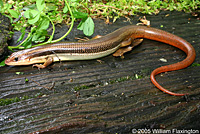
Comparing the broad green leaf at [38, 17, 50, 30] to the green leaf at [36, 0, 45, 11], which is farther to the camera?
the broad green leaf at [38, 17, 50, 30]

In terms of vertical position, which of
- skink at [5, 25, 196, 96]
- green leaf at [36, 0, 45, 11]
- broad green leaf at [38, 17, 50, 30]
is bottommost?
skink at [5, 25, 196, 96]

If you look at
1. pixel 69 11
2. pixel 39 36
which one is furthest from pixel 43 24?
pixel 69 11

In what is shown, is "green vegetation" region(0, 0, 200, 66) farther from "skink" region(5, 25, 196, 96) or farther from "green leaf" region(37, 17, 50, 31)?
"skink" region(5, 25, 196, 96)

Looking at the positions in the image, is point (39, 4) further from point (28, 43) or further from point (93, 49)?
point (93, 49)

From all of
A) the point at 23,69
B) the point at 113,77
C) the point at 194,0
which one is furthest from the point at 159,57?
the point at 194,0

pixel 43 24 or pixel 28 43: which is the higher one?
pixel 43 24

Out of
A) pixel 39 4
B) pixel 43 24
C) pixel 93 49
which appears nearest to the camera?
pixel 39 4

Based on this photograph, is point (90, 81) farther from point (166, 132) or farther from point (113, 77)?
point (166, 132)

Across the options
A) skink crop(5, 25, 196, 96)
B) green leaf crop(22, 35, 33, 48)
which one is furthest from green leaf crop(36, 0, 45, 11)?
skink crop(5, 25, 196, 96)

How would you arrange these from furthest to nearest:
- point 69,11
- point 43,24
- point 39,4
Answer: point 69,11
point 43,24
point 39,4
